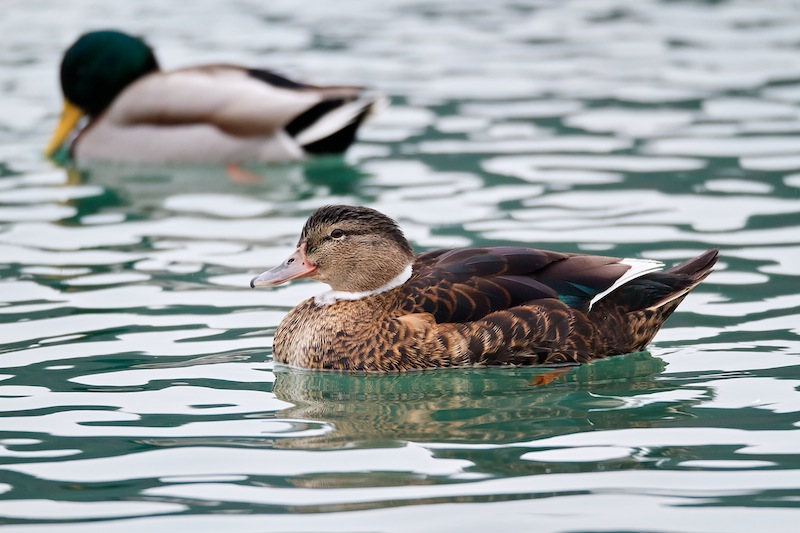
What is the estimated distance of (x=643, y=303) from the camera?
7027mm

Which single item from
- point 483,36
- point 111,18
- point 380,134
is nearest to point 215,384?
point 380,134

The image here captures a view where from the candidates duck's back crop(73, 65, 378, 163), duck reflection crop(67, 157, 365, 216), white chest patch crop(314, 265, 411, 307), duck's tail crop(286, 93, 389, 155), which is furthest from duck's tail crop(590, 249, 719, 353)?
duck's back crop(73, 65, 378, 163)

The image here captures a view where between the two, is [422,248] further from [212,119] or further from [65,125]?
[65,125]

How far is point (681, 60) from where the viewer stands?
1509 centimetres

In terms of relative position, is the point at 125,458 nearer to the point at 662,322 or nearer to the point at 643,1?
Result: the point at 662,322

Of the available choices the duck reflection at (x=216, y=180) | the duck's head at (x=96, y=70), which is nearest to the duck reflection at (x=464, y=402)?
the duck reflection at (x=216, y=180)

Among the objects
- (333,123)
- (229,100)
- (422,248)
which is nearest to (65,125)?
(229,100)

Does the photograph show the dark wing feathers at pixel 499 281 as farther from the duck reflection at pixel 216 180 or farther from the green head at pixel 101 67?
the green head at pixel 101 67

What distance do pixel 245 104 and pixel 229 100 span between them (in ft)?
0.49

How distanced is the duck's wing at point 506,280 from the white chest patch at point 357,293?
2.7 inches

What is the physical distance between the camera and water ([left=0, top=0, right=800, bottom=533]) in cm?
520

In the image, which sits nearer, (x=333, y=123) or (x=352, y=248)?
(x=352, y=248)

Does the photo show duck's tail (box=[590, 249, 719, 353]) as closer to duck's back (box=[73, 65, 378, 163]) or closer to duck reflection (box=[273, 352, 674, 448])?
duck reflection (box=[273, 352, 674, 448])

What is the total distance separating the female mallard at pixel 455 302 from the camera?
22.3 feet
